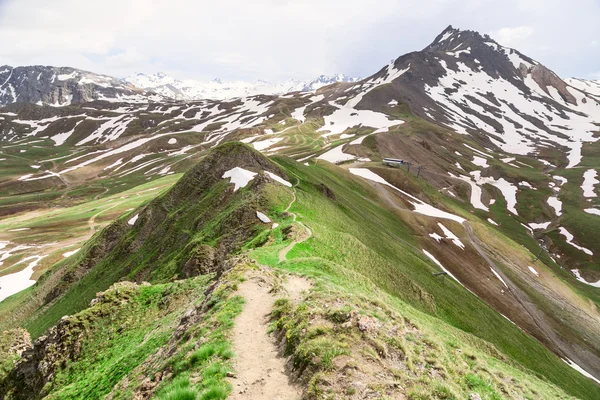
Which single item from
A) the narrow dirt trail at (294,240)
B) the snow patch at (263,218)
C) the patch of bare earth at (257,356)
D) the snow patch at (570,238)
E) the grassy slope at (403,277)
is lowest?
the snow patch at (570,238)

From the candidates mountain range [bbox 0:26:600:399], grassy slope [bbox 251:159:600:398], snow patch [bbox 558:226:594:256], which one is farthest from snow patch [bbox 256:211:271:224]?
snow patch [bbox 558:226:594:256]

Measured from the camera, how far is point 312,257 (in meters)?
27.7

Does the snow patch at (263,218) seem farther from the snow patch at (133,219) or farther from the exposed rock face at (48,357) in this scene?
the snow patch at (133,219)

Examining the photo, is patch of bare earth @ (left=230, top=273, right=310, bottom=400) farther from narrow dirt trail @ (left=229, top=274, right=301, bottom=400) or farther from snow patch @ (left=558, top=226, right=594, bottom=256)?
snow patch @ (left=558, top=226, right=594, bottom=256)

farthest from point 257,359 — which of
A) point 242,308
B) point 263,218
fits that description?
point 263,218

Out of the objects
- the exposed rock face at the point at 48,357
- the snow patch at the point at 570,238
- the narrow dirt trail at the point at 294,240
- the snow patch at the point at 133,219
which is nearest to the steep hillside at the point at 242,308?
the exposed rock face at the point at 48,357

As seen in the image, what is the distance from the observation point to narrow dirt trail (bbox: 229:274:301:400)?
1067cm

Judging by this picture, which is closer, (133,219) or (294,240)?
(294,240)

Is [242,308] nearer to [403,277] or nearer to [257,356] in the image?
[257,356]

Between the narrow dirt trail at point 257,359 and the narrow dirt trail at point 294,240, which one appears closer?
the narrow dirt trail at point 257,359

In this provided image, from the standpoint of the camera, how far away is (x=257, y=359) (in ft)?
41.4

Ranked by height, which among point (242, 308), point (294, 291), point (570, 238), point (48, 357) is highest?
point (242, 308)

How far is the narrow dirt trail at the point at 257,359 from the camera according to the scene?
10.7 m

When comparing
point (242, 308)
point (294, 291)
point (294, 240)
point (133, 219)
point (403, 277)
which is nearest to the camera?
point (242, 308)
